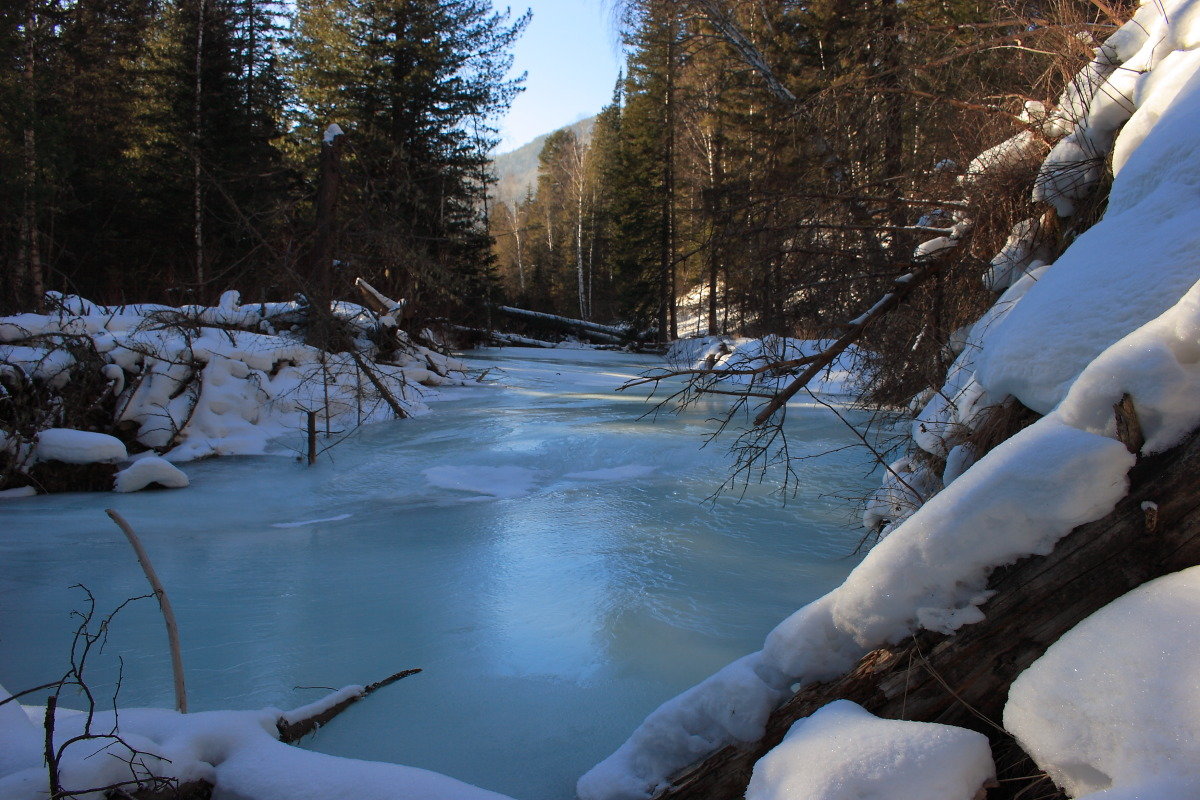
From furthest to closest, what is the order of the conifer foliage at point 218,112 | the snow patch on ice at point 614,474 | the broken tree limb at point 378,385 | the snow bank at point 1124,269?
the conifer foliage at point 218,112
the snow patch on ice at point 614,474
the broken tree limb at point 378,385
the snow bank at point 1124,269

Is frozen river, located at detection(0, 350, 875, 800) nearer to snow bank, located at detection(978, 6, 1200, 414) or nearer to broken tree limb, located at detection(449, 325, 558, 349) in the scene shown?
snow bank, located at detection(978, 6, 1200, 414)

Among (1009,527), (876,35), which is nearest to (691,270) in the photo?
(876,35)

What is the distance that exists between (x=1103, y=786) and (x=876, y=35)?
5147mm

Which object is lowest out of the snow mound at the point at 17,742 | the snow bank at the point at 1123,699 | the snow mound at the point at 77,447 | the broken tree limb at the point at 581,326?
the snow mound at the point at 77,447

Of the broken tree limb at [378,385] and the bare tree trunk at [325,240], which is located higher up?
the bare tree trunk at [325,240]

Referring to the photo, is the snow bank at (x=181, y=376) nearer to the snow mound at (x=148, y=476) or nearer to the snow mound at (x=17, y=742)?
the snow mound at (x=148, y=476)

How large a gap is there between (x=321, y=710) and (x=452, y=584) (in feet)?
6.88

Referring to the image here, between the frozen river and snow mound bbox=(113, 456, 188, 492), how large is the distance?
0.14 m

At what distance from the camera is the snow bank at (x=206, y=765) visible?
1941 millimetres

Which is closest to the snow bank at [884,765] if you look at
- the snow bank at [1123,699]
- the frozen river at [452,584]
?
the snow bank at [1123,699]

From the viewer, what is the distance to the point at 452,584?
5.38 meters

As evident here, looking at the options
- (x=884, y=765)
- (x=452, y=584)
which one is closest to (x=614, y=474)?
(x=452, y=584)

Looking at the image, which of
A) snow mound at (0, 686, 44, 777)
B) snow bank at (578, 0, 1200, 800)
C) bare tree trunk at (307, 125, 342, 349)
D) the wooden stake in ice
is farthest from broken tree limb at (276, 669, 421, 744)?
bare tree trunk at (307, 125, 342, 349)

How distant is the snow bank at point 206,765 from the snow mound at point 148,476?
6.06 m
